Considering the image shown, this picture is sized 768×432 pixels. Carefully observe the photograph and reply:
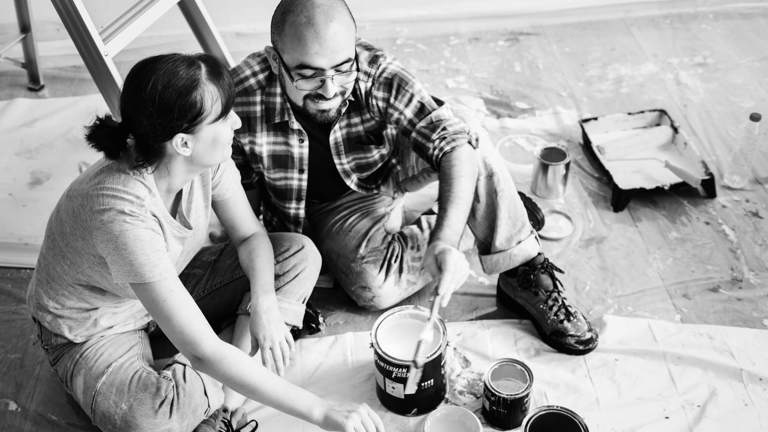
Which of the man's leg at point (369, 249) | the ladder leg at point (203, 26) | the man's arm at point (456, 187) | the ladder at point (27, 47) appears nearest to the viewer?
the man's arm at point (456, 187)

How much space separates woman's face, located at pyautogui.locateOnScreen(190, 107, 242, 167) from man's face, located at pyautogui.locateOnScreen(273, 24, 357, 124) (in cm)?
21

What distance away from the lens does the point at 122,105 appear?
1372mm

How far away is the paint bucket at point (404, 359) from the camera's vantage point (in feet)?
5.01

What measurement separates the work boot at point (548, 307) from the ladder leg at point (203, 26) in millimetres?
1062

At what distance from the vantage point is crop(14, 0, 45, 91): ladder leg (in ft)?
8.41

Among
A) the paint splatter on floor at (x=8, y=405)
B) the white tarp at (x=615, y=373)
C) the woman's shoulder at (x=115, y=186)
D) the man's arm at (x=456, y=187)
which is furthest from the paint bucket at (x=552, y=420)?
the paint splatter on floor at (x=8, y=405)

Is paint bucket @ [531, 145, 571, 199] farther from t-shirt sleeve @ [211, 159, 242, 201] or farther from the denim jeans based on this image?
t-shirt sleeve @ [211, 159, 242, 201]

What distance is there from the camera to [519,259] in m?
1.87

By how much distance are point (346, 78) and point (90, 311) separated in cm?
75

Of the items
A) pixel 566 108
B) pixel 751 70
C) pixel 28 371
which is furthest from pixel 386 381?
pixel 751 70

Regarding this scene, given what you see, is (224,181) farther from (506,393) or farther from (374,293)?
(506,393)

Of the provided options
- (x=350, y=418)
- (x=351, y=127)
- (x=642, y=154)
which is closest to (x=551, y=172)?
(x=642, y=154)

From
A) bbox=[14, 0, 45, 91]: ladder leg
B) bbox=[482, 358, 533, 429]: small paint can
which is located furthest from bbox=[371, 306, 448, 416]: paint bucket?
bbox=[14, 0, 45, 91]: ladder leg

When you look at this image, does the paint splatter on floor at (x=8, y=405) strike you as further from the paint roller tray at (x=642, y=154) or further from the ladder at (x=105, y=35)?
the paint roller tray at (x=642, y=154)
